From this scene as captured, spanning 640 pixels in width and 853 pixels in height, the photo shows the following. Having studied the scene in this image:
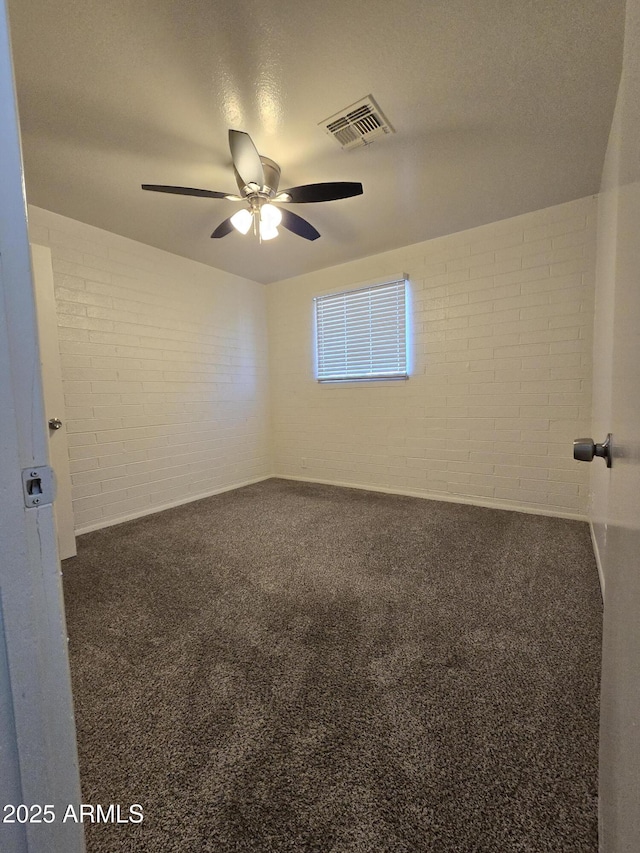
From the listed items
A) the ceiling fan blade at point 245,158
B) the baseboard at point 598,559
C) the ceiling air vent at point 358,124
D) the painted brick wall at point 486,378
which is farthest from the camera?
the painted brick wall at point 486,378

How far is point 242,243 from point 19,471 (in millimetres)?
3413

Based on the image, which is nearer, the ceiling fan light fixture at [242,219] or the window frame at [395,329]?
the ceiling fan light fixture at [242,219]

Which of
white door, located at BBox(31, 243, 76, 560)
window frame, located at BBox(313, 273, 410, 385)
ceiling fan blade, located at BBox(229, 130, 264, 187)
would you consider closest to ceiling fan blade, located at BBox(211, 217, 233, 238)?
ceiling fan blade, located at BBox(229, 130, 264, 187)

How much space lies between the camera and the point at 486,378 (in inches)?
126

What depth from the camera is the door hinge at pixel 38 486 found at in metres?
0.46

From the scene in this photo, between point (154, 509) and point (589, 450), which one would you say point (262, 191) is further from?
point (154, 509)

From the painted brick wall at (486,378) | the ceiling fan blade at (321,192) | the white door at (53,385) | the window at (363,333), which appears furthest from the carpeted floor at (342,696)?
the ceiling fan blade at (321,192)

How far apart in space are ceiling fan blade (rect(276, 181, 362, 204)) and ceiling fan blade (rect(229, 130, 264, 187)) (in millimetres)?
183

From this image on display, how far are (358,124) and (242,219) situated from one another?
94cm

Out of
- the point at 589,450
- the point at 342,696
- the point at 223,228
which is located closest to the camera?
the point at 589,450

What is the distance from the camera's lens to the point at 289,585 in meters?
2.03

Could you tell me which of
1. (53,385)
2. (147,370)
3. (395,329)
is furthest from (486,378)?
(53,385)

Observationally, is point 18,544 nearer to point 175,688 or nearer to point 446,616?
point 175,688

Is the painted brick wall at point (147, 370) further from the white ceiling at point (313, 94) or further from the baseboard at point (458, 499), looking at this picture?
the baseboard at point (458, 499)
